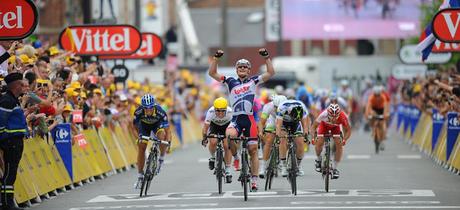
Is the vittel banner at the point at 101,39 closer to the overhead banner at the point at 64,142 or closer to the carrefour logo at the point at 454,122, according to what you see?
the overhead banner at the point at 64,142

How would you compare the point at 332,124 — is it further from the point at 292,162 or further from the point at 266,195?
the point at 266,195

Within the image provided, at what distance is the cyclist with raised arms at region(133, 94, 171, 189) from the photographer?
2141 centimetres

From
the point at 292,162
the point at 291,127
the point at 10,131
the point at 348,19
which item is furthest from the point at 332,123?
the point at 348,19

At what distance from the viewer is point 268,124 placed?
23.4m

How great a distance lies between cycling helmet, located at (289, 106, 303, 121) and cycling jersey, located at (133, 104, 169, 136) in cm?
191

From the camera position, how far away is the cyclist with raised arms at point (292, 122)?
2128cm

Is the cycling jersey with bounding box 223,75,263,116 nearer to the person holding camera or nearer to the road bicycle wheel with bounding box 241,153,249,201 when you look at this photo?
the road bicycle wheel with bounding box 241,153,249,201

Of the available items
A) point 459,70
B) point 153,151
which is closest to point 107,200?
point 153,151

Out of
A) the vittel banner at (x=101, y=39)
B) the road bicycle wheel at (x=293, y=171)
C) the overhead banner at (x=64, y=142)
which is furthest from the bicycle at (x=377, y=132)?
the road bicycle wheel at (x=293, y=171)

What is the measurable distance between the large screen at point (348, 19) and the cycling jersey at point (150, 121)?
44097mm

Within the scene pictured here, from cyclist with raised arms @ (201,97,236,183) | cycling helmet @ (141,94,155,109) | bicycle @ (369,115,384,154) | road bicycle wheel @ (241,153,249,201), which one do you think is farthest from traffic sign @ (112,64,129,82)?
road bicycle wheel @ (241,153,249,201)

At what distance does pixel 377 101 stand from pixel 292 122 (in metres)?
→ 13.7

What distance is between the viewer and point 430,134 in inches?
1334

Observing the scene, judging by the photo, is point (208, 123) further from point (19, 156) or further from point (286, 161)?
point (19, 156)
